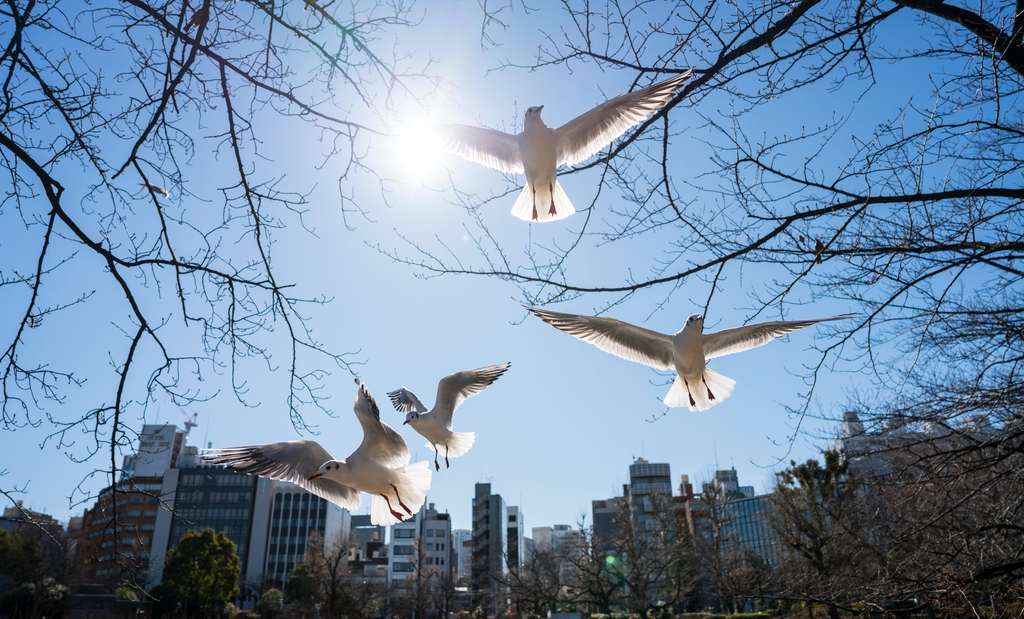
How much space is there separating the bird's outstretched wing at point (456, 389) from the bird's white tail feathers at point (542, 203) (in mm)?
1799

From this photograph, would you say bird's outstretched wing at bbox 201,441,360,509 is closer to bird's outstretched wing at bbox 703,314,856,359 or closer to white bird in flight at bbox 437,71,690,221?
white bird in flight at bbox 437,71,690,221

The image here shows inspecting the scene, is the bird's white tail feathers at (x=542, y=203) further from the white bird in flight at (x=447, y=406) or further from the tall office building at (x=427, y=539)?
the tall office building at (x=427, y=539)

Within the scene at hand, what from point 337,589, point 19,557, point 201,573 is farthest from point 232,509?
point 337,589

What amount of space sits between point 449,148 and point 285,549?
2760 inches

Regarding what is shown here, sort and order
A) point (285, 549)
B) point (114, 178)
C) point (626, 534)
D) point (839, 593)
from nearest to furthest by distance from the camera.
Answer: point (114, 178), point (839, 593), point (626, 534), point (285, 549)

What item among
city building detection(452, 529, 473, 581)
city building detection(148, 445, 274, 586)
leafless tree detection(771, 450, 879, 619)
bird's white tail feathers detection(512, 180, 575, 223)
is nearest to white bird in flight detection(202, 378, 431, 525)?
bird's white tail feathers detection(512, 180, 575, 223)

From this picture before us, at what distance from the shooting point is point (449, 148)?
19.1 feet

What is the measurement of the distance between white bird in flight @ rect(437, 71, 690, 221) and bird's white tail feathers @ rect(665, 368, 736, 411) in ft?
5.87

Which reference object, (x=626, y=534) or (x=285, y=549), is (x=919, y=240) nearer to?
(x=626, y=534)

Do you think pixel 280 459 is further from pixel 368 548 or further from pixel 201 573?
pixel 368 548

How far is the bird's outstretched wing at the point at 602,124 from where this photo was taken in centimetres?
470

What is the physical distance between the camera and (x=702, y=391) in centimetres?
569

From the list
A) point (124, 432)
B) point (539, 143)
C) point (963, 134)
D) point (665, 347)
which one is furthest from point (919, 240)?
point (124, 432)

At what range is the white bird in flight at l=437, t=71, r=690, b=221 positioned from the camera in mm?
4953
